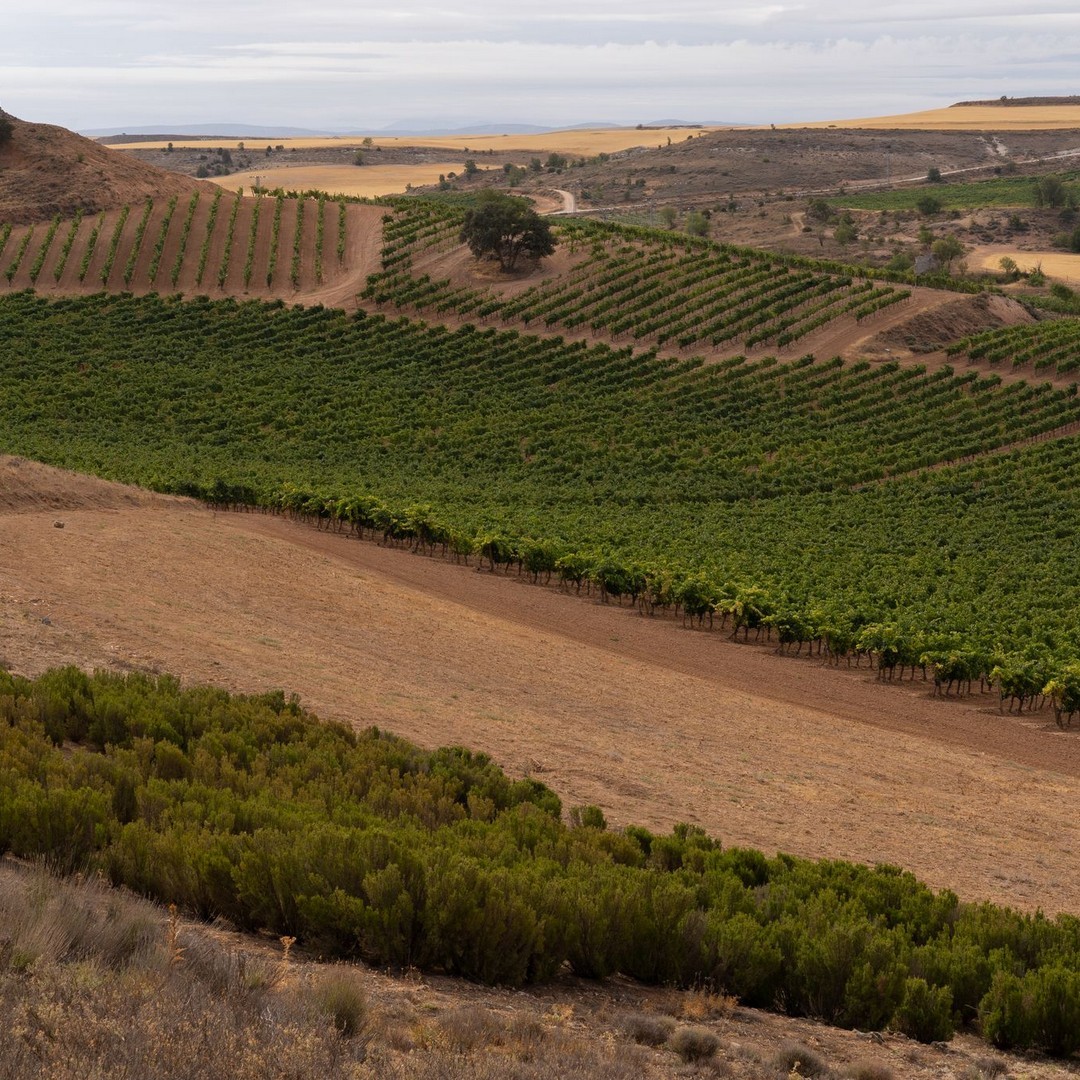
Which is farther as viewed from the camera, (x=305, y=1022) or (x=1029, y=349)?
(x=1029, y=349)

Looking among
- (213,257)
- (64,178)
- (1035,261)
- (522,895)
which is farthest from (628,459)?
(1035,261)

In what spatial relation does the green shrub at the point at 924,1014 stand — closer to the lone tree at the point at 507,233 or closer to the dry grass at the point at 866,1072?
the dry grass at the point at 866,1072

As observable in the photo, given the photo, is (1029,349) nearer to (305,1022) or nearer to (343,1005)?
(343,1005)

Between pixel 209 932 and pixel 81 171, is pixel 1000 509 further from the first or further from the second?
pixel 81 171

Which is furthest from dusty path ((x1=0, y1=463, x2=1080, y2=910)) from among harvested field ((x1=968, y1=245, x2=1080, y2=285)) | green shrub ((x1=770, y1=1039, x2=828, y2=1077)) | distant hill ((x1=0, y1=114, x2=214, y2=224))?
harvested field ((x1=968, y1=245, x2=1080, y2=285))

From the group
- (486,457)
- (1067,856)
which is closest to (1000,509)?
(486,457)

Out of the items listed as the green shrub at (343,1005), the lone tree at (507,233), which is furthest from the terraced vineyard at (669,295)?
the green shrub at (343,1005)

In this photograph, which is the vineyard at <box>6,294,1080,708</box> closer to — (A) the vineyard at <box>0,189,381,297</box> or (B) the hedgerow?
(A) the vineyard at <box>0,189,381,297</box>
